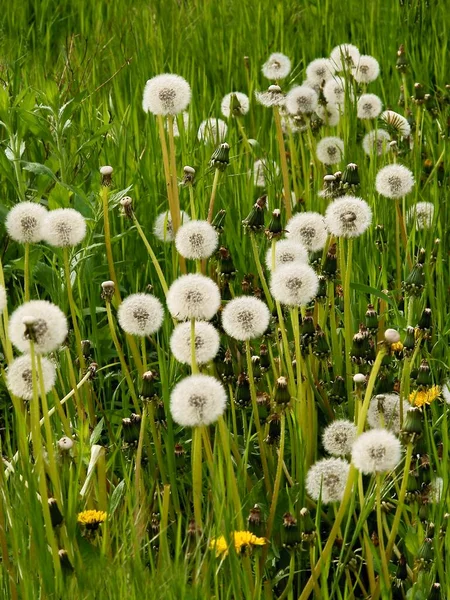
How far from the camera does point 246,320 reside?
1960mm

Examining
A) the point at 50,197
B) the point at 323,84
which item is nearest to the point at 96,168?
the point at 50,197

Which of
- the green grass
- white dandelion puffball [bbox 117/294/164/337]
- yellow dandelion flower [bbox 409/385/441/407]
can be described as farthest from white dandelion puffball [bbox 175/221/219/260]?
yellow dandelion flower [bbox 409/385/441/407]

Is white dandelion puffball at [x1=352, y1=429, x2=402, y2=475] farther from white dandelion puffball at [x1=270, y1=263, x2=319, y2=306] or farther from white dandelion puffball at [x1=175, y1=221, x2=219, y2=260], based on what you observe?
white dandelion puffball at [x1=175, y1=221, x2=219, y2=260]

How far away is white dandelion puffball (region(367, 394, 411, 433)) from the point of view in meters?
2.03

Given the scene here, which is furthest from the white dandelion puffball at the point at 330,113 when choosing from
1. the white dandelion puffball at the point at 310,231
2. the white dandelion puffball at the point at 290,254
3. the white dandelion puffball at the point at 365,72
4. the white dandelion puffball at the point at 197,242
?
the white dandelion puffball at the point at 197,242

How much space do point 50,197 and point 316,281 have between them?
1.09 m

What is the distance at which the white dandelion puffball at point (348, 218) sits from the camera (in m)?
2.14

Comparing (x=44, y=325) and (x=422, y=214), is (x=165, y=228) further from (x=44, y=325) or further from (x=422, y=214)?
(x=44, y=325)

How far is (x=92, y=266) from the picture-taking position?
109 inches

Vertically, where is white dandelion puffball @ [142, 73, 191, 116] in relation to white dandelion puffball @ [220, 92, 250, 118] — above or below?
below

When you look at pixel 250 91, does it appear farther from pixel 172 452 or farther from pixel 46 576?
pixel 46 576

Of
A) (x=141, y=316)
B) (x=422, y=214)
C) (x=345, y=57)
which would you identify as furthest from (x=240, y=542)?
(x=345, y=57)

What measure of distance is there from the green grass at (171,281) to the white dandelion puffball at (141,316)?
74 mm

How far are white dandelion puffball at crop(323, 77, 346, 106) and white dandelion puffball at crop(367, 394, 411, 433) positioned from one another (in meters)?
1.53
